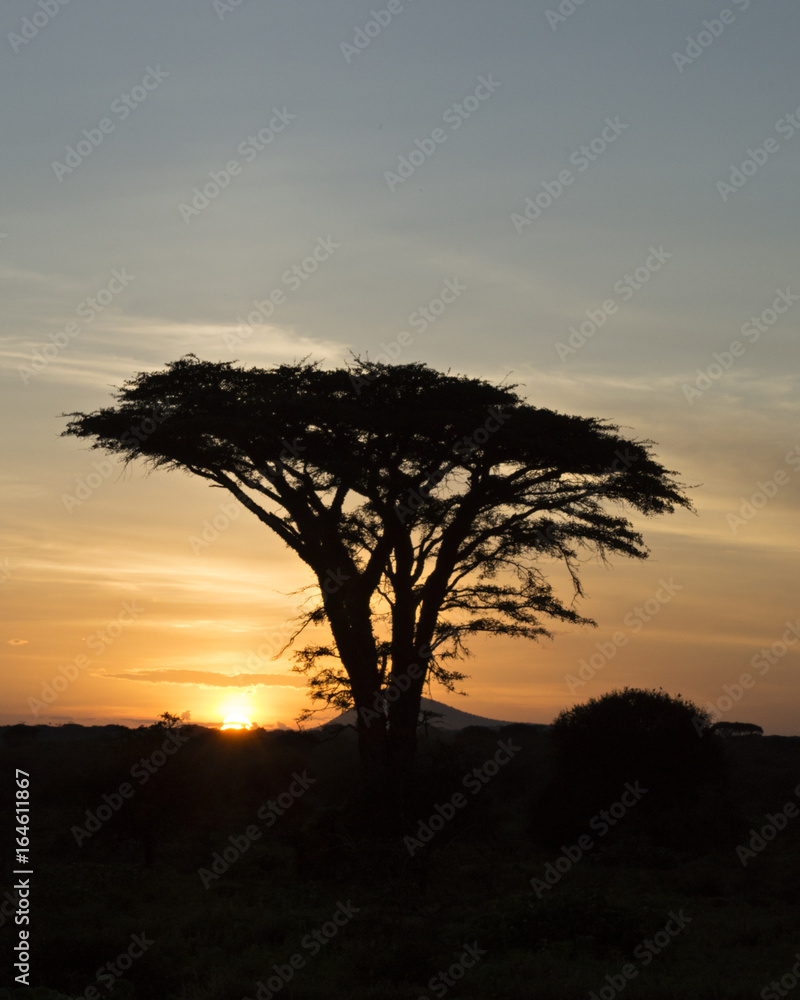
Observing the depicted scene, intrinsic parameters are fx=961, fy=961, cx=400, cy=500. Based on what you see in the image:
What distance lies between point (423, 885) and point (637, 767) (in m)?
10.7

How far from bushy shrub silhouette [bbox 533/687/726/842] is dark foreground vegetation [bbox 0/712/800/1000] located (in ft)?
0.21

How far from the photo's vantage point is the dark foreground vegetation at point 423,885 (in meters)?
13.1

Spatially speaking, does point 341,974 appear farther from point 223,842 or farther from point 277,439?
point 223,842

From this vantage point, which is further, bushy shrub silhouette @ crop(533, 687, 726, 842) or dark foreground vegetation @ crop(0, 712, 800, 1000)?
bushy shrub silhouette @ crop(533, 687, 726, 842)

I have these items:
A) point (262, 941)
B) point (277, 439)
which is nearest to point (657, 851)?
point (262, 941)

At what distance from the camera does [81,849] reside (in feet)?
89.7

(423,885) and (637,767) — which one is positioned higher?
(637,767)

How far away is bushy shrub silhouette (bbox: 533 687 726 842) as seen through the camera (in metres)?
27.5

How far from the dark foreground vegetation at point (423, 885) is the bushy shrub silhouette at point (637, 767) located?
0.06m

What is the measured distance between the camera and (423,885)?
62.8 ft

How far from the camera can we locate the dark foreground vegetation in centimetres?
1308

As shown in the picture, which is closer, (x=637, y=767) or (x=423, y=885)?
(x=423, y=885)

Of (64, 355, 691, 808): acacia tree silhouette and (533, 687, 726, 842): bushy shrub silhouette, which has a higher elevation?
(64, 355, 691, 808): acacia tree silhouette

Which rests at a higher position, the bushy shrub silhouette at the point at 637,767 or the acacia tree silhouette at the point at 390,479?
the acacia tree silhouette at the point at 390,479
